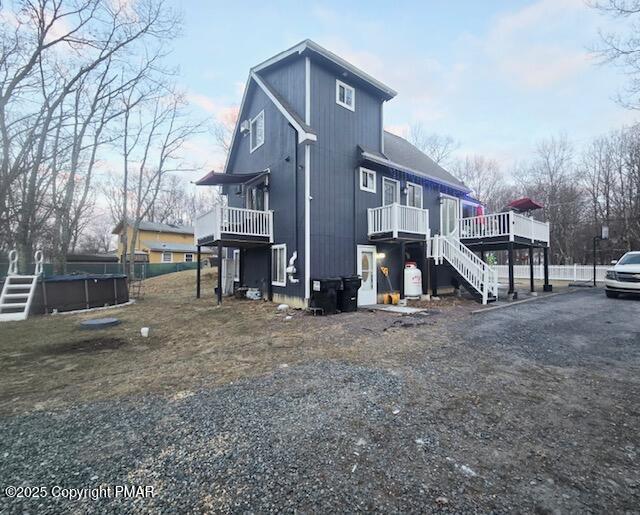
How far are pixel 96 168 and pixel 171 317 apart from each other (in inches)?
595

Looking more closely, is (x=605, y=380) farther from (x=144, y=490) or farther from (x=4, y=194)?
(x=4, y=194)

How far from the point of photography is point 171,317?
29.3 feet

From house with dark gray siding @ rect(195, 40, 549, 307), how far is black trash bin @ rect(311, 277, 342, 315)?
692mm

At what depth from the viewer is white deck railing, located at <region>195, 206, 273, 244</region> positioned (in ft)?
32.7

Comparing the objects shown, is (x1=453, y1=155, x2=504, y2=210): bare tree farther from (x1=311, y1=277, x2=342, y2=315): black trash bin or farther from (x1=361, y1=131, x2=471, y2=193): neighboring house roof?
(x1=311, y1=277, x2=342, y2=315): black trash bin

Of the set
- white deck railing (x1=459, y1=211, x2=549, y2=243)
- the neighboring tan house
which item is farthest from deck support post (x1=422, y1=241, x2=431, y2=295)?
the neighboring tan house

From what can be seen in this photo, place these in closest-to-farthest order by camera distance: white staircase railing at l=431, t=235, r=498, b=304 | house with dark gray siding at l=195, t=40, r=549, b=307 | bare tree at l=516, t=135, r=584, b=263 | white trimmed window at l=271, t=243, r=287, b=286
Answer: house with dark gray siding at l=195, t=40, r=549, b=307
white staircase railing at l=431, t=235, r=498, b=304
white trimmed window at l=271, t=243, r=287, b=286
bare tree at l=516, t=135, r=584, b=263

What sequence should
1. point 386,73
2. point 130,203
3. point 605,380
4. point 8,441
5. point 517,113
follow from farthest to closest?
point 130,203 < point 386,73 < point 517,113 < point 605,380 < point 8,441

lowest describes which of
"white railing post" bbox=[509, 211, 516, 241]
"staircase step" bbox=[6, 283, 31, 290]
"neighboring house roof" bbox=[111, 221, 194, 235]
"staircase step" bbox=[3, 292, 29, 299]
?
"staircase step" bbox=[3, 292, 29, 299]

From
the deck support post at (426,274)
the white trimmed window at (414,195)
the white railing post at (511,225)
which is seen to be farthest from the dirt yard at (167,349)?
the white trimmed window at (414,195)

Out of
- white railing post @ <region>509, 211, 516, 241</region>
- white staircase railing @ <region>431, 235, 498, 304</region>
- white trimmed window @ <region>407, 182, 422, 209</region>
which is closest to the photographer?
white staircase railing @ <region>431, 235, 498, 304</region>

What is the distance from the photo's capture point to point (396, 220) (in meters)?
10.2

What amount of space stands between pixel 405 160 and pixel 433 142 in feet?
64.4

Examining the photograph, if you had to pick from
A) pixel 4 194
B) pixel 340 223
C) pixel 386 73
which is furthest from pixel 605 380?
pixel 386 73
